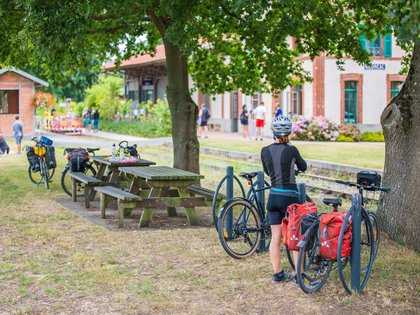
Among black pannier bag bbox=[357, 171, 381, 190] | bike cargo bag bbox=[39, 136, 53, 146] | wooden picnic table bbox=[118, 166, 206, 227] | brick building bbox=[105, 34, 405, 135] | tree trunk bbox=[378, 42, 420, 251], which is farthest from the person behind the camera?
brick building bbox=[105, 34, 405, 135]

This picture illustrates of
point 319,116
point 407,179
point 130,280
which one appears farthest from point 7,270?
point 319,116

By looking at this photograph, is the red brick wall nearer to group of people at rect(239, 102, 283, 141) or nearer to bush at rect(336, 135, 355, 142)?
group of people at rect(239, 102, 283, 141)

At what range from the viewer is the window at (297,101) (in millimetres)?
39391

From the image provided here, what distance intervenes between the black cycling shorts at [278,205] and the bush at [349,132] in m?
28.4

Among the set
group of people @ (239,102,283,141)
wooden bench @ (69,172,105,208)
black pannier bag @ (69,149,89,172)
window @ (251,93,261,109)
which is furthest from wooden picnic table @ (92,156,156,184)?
window @ (251,93,261,109)

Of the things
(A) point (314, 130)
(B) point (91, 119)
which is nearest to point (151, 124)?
(B) point (91, 119)

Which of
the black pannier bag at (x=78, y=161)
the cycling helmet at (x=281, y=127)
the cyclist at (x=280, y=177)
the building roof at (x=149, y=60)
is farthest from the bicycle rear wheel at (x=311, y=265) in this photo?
the building roof at (x=149, y=60)

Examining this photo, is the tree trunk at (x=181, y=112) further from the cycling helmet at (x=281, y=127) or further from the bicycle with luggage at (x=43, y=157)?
the cycling helmet at (x=281, y=127)

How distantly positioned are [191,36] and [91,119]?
122ft

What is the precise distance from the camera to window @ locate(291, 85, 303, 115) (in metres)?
39.4

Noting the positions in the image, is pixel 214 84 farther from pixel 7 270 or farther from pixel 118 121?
pixel 118 121

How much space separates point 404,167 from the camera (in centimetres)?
973

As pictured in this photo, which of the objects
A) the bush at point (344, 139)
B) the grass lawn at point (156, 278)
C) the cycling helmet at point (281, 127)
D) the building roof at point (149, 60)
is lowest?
the grass lawn at point (156, 278)

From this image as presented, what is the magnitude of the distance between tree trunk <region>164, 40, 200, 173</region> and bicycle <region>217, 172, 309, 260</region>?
5.89 metres
